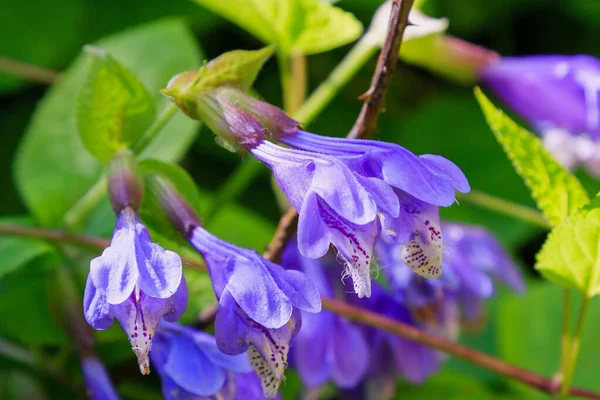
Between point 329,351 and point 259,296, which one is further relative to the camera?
point 329,351

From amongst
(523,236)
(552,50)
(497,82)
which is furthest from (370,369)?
(552,50)

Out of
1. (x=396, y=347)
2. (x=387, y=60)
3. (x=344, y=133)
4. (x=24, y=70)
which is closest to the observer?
(x=387, y=60)

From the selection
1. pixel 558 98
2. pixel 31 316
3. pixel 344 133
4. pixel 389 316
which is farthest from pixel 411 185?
pixel 344 133

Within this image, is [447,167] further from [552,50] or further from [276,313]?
[552,50]

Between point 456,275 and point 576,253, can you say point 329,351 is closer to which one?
point 456,275

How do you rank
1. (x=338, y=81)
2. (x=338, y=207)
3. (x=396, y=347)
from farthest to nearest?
(x=338, y=81) < (x=396, y=347) < (x=338, y=207)

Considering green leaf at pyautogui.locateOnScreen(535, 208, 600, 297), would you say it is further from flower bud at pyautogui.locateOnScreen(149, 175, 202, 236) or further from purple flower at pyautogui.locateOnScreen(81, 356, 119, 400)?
purple flower at pyautogui.locateOnScreen(81, 356, 119, 400)
